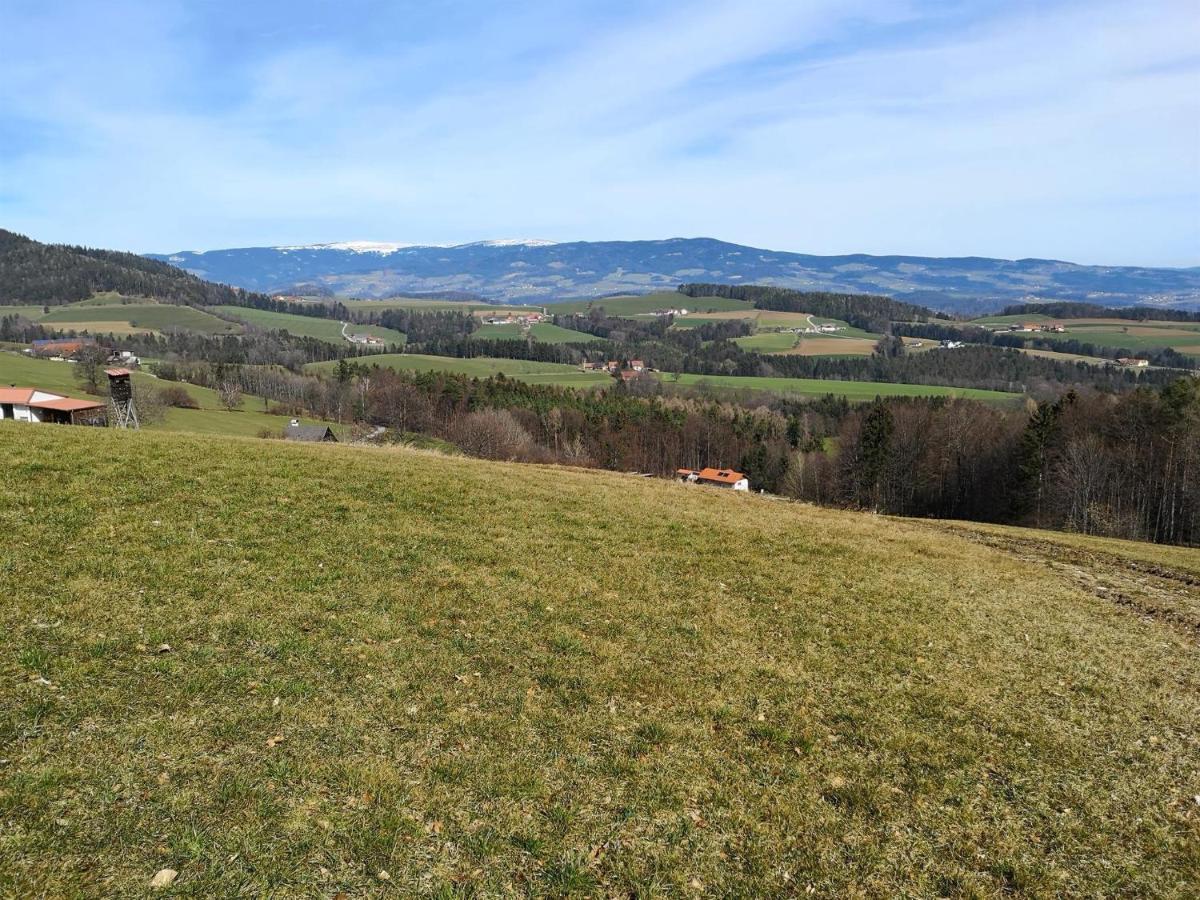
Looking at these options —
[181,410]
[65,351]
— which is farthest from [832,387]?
[65,351]

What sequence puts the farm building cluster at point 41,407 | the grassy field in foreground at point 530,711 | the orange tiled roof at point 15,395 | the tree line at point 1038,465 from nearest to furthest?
the grassy field in foreground at point 530,711 < the farm building cluster at point 41,407 < the orange tiled roof at point 15,395 < the tree line at point 1038,465

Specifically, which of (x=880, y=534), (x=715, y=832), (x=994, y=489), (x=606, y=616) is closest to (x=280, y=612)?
(x=606, y=616)

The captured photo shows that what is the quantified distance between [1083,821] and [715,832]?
4.59 meters

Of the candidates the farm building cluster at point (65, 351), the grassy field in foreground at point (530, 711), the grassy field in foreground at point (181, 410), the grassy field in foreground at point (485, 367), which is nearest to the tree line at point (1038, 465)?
the grassy field in foreground at point (530, 711)

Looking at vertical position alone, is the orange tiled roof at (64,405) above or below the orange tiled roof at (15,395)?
below

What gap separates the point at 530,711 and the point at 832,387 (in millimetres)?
151334

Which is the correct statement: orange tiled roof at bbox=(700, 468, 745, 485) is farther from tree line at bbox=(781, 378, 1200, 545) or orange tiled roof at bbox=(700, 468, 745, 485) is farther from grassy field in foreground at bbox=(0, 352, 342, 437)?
grassy field in foreground at bbox=(0, 352, 342, 437)

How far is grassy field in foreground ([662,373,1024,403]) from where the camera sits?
129 metres

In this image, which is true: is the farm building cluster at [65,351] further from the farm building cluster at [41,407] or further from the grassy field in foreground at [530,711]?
the grassy field in foreground at [530,711]

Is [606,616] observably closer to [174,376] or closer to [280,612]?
[280,612]

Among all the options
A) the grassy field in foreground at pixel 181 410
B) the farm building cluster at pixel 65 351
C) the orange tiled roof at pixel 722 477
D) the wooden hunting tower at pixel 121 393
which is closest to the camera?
the wooden hunting tower at pixel 121 393

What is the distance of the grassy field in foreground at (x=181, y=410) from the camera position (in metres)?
81.4

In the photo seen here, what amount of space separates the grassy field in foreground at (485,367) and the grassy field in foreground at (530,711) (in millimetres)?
135844

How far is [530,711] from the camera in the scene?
9.20m
